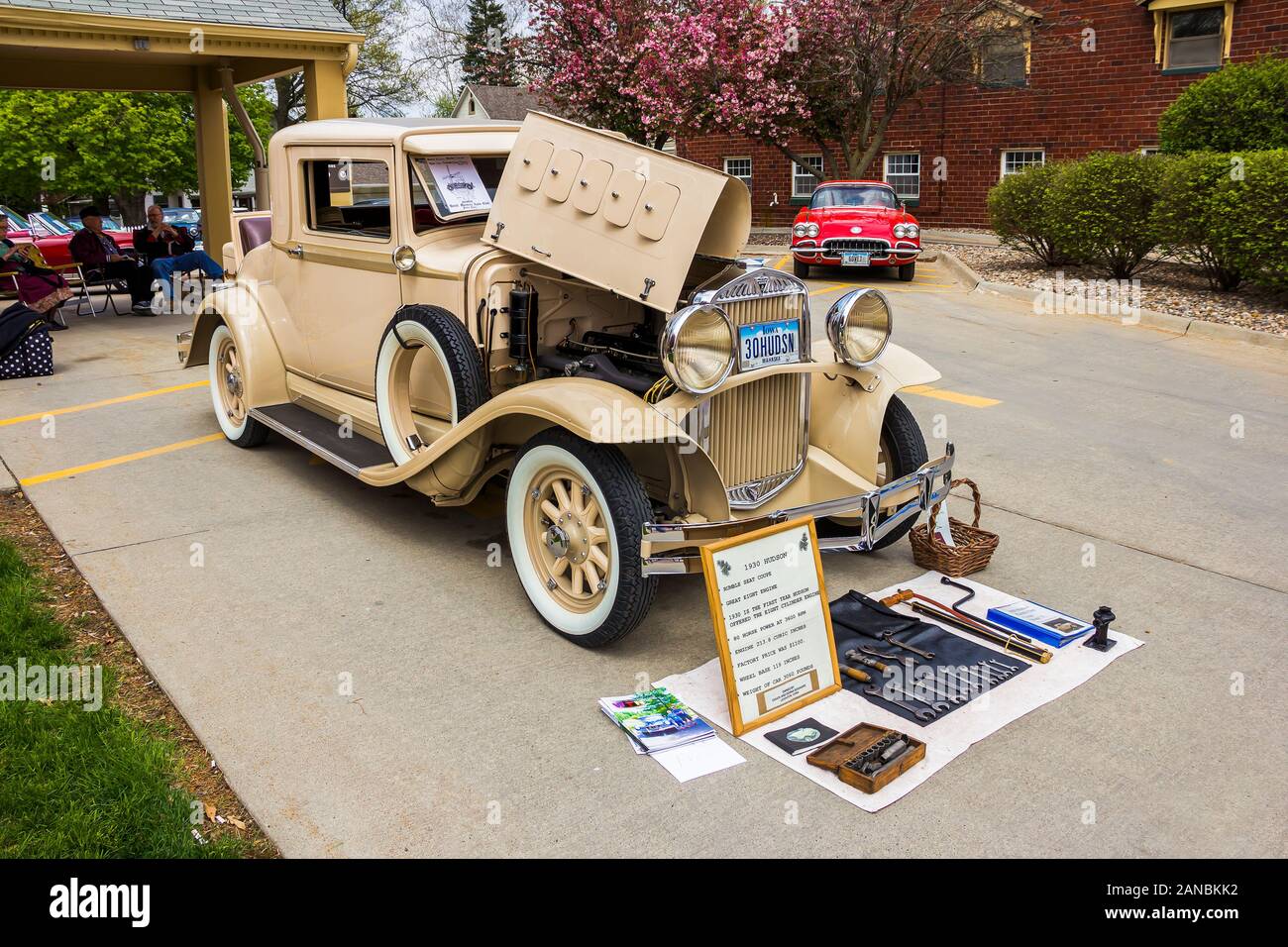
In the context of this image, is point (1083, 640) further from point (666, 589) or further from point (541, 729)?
point (541, 729)

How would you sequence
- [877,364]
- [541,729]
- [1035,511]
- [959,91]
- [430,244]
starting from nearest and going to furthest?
[541,729] → [877,364] → [430,244] → [1035,511] → [959,91]

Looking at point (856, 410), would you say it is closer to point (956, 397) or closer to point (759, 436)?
point (759, 436)

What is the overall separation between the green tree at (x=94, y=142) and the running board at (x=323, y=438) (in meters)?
24.8

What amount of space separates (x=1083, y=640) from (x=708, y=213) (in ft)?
7.66

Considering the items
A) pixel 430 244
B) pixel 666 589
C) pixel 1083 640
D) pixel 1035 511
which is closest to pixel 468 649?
pixel 666 589

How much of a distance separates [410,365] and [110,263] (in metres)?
9.58

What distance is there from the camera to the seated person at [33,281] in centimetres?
1034

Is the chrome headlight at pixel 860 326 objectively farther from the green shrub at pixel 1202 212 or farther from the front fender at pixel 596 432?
the green shrub at pixel 1202 212

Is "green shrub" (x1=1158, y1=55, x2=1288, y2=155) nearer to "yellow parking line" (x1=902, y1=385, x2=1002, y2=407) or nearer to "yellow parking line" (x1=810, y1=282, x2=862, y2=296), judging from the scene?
"yellow parking line" (x1=810, y1=282, x2=862, y2=296)

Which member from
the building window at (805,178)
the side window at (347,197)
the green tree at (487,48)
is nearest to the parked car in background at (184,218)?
the green tree at (487,48)

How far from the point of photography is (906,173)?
74.1ft

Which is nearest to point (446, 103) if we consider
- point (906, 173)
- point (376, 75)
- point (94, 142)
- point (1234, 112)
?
point (376, 75)
